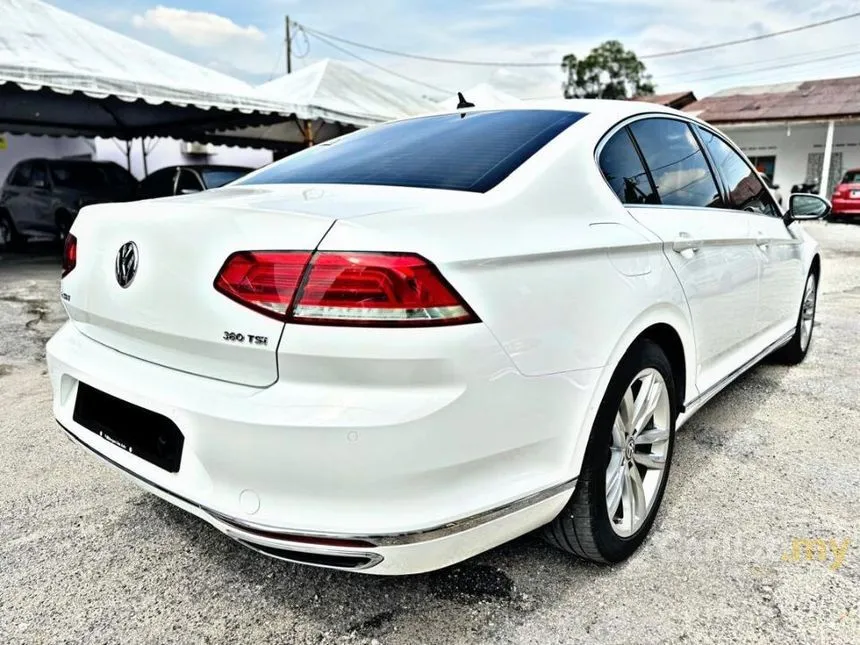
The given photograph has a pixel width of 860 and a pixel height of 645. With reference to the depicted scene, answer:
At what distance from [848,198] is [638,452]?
19269mm

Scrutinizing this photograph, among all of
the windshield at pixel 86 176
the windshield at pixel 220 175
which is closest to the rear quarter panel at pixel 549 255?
the windshield at pixel 220 175

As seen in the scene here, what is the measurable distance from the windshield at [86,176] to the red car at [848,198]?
1755 cm

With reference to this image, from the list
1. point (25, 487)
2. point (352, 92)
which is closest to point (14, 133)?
point (352, 92)

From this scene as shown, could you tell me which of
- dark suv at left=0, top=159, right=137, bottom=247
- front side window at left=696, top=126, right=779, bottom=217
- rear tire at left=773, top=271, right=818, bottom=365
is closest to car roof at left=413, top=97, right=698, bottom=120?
front side window at left=696, top=126, right=779, bottom=217

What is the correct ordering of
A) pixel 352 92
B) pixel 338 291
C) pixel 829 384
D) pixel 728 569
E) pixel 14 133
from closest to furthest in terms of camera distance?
pixel 338 291
pixel 728 569
pixel 829 384
pixel 352 92
pixel 14 133

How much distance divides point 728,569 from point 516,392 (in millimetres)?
1066

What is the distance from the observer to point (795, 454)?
294cm

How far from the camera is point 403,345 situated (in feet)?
4.66

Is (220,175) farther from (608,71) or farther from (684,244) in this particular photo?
(608,71)

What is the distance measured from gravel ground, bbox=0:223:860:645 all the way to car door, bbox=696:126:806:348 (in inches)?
29.9

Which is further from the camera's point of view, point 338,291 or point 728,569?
point 728,569

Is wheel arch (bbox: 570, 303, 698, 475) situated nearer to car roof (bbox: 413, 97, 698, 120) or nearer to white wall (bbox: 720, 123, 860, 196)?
car roof (bbox: 413, 97, 698, 120)

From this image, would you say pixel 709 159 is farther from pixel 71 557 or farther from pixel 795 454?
pixel 71 557

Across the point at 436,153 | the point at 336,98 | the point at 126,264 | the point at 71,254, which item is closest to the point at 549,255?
the point at 436,153
